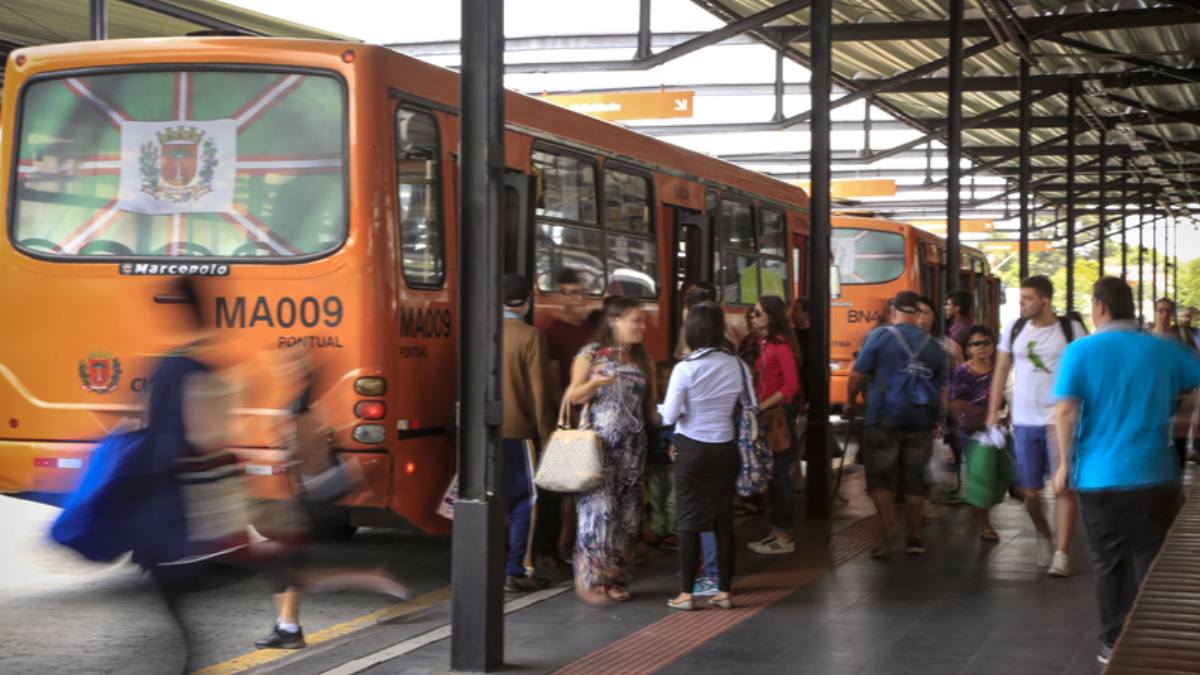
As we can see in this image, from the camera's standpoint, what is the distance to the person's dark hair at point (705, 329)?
8.72 meters

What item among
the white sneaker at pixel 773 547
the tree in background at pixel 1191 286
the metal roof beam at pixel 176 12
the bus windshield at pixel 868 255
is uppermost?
the metal roof beam at pixel 176 12

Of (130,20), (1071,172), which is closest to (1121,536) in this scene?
(130,20)

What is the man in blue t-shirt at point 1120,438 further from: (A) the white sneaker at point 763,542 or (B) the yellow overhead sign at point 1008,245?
(B) the yellow overhead sign at point 1008,245

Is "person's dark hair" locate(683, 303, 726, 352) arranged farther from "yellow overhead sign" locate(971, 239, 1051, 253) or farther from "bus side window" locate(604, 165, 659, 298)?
"yellow overhead sign" locate(971, 239, 1051, 253)

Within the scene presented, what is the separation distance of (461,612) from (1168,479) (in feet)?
10.5

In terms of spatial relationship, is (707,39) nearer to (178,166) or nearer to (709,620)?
(178,166)

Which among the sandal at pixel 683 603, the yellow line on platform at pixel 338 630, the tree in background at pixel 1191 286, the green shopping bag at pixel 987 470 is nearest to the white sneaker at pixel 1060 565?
the green shopping bag at pixel 987 470

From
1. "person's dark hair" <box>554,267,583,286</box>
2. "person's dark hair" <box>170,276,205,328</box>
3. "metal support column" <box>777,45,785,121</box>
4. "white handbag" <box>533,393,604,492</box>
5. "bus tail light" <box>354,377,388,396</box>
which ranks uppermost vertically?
"metal support column" <box>777,45,785,121</box>

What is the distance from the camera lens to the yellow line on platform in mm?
7477

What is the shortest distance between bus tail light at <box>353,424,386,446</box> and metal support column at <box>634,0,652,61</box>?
41.2 feet

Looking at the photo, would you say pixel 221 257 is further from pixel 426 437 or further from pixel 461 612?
pixel 461 612

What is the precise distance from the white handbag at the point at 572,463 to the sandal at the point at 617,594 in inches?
25.6

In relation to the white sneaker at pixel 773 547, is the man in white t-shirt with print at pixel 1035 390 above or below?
above

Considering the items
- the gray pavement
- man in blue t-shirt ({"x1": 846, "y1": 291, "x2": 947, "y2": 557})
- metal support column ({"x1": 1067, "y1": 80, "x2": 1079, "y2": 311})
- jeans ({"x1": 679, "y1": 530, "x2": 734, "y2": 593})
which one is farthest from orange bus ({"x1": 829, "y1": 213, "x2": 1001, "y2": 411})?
jeans ({"x1": 679, "y1": 530, "x2": 734, "y2": 593})
